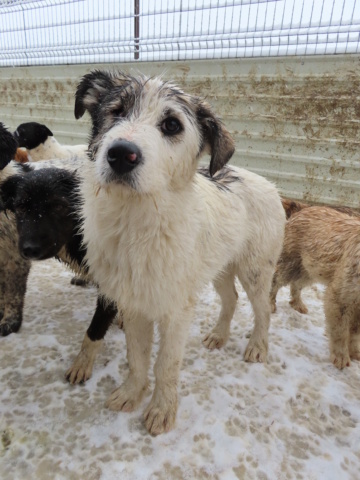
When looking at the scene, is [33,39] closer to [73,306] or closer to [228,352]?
[73,306]

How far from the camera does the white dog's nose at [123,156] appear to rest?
5.27 feet

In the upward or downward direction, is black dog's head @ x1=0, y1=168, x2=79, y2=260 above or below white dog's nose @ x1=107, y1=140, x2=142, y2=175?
below

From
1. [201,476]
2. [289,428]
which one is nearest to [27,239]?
[201,476]

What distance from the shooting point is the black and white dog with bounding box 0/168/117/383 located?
249cm

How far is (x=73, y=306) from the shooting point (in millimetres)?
3830

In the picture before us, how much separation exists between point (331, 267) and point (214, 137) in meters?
2.09

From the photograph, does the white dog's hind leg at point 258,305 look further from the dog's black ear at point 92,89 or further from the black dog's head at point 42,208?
the dog's black ear at point 92,89

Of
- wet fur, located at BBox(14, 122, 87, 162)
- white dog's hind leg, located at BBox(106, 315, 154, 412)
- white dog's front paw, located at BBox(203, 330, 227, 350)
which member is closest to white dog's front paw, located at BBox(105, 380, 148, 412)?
white dog's hind leg, located at BBox(106, 315, 154, 412)

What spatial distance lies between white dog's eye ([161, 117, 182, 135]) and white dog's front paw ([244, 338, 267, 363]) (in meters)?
2.15

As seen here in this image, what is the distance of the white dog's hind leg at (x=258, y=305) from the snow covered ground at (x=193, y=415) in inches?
5.4

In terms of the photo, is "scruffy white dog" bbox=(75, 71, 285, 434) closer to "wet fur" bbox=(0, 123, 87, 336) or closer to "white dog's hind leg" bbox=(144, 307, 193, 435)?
"white dog's hind leg" bbox=(144, 307, 193, 435)

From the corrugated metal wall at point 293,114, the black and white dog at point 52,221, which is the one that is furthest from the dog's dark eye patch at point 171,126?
the corrugated metal wall at point 293,114

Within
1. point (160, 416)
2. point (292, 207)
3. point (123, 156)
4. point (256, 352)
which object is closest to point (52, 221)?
point (123, 156)

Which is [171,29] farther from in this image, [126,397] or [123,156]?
[126,397]
